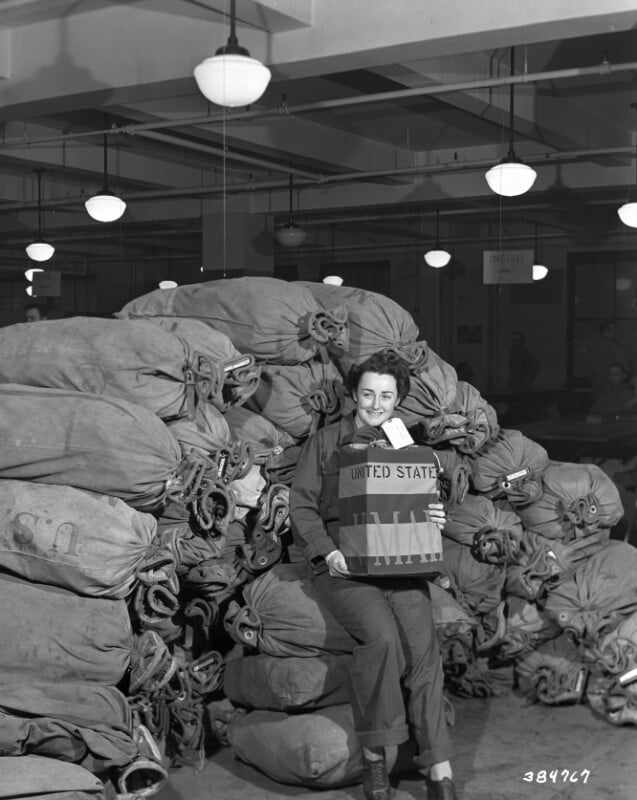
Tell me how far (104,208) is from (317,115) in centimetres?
88

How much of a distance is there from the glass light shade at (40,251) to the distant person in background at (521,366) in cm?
179

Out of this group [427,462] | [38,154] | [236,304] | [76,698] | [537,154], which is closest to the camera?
[76,698]

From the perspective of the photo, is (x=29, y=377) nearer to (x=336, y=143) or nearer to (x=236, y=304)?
(x=236, y=304)

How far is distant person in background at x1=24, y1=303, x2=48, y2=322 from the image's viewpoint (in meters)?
3.57

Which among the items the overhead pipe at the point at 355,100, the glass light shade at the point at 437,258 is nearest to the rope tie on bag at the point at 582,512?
the glass light shade at the point at 437,258

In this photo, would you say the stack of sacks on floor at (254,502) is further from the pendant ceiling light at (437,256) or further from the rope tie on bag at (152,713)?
the pendant ceiling light at (437,256)

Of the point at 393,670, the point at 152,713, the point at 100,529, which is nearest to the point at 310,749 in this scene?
the point at 393,670

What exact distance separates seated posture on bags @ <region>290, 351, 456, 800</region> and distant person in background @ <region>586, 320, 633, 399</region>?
1435 millimetres

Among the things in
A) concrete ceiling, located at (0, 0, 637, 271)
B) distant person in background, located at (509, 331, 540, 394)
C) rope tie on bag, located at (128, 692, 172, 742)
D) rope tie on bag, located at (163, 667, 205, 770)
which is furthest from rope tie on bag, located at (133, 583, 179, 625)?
distant person in background, located at (509, 331, 540, 394)

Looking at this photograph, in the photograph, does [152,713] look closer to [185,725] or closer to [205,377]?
[185,725]

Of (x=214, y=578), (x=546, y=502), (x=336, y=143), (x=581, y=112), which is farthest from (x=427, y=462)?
(x=581, y=112)

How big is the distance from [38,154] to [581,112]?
210 cm

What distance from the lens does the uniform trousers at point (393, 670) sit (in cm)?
276

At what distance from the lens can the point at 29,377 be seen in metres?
2.96
